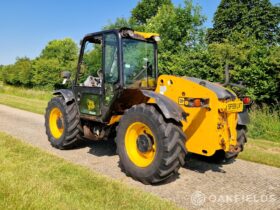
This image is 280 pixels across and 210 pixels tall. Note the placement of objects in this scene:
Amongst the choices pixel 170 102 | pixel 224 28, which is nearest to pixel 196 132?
pixel 170 102

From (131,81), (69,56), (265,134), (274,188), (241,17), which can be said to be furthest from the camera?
(69,56)

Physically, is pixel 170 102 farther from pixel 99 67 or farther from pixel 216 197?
pixel 99 67

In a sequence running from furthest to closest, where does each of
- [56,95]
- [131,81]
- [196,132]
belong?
[56,95]
[131,81]
[196,132]

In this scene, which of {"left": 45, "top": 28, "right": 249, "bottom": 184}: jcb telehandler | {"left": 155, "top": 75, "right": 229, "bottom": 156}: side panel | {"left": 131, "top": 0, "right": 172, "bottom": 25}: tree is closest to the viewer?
{"left": 45, "top": 28, "right": 249, "bottom": 184}: jcb telehandler

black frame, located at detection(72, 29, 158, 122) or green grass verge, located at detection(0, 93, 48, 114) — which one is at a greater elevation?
black frame, located at detection(72, 29, 158, 122)

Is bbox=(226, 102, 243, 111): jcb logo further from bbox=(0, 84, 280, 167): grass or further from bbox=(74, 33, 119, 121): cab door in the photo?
bbox=(74, 33, 119, 121): cab door

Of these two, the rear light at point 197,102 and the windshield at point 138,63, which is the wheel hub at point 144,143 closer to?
the rear light at point 197,102

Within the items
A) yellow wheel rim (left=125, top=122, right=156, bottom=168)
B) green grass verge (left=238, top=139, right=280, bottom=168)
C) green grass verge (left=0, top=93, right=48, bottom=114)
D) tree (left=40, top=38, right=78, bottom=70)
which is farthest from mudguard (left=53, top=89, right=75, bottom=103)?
tree (left=40, top=38, right=78, bottom=70)

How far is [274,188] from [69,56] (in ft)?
165

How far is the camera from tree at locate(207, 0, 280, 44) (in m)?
33.3

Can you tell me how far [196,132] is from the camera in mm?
5266

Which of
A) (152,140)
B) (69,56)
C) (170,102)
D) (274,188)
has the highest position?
(69,56)
